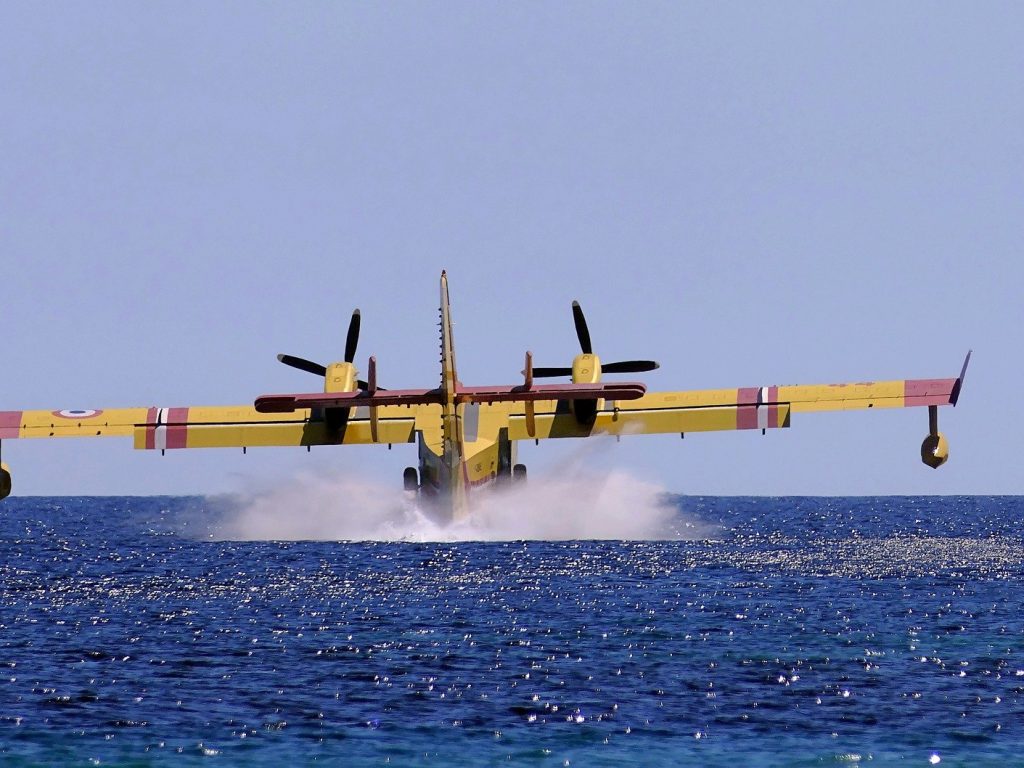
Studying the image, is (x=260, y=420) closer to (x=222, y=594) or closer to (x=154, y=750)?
(x=222, y=594)

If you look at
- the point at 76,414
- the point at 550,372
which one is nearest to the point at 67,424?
the point at 76,414

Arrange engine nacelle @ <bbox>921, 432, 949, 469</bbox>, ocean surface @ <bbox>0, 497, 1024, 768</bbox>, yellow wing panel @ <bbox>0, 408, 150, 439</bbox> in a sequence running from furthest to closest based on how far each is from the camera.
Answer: yellow wing panel @ <bbox>0, 408, 150, 439</bbox> < engine nacelle @ <bbox>921, 432, 949, 469</bbox> < ocean surface @ <bbox>0, 497, 1024, 768</bbox>

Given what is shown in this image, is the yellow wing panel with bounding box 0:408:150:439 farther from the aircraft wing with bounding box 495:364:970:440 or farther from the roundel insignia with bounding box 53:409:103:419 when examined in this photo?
the aircraft wing with bounding box 495:364:970:440

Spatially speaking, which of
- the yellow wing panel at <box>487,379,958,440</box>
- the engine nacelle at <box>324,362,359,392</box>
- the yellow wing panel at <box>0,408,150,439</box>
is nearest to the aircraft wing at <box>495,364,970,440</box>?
the yellow wing panel at <box>487,379,958,440</box>

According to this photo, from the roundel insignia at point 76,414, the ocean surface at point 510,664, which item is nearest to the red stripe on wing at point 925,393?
the ocean surface at point 510,664

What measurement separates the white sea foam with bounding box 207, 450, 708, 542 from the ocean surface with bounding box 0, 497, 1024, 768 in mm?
3180

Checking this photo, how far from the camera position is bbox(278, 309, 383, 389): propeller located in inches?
1613

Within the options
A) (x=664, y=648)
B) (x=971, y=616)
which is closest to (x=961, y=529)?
(x=971, y=616)

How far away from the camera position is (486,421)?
42.9 metres

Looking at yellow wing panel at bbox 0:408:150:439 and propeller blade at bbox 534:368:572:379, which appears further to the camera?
yellow wing panel at bbox 0:408:150:439

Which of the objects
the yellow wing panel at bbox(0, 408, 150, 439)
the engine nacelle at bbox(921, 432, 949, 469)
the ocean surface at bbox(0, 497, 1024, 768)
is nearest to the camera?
the ocean surface at bbox(0, 497, 1024, 768)

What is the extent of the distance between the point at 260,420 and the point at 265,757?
88.9ft

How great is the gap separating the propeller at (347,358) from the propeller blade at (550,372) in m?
4.65

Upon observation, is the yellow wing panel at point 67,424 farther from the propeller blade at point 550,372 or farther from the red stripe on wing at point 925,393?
the red stripe on wing at point 925,393
